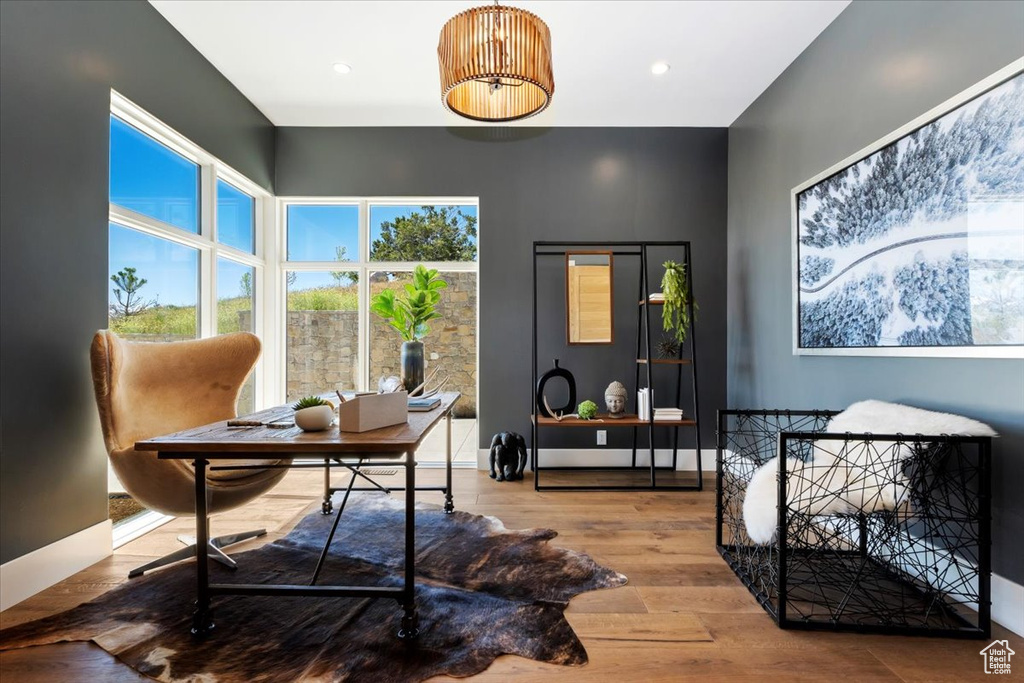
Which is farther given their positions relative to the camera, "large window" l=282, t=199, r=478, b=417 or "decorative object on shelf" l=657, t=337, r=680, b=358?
"large window" l=282, t=199, r=478, b=417

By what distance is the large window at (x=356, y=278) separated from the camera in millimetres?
4113

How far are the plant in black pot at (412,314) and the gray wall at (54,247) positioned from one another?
1334mm

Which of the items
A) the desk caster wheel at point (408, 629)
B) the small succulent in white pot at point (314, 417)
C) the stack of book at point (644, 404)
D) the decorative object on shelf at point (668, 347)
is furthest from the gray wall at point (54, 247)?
the decorative object on shelf at point (668, 347)

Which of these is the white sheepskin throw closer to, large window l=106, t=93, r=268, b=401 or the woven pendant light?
the woven pendant light

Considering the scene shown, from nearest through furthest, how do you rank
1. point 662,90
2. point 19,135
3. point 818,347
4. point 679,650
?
1. point 679,650
2. point 19,135
3. point 818,347
4. point 662,90

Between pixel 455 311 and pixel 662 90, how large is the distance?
2.31 metres

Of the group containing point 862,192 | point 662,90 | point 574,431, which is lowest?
point 574,431

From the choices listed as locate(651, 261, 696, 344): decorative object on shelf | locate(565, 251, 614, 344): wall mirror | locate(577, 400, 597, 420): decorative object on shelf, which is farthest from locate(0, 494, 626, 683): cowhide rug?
locate(651, 261, 696, 344): decorative object on shelf

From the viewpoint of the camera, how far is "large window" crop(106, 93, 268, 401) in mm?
2561

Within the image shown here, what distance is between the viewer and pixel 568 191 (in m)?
4.00

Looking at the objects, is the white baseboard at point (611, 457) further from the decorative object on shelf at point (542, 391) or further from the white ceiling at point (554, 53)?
the white ceiling at point (554, 53)

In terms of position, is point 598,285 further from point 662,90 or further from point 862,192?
point 862,192

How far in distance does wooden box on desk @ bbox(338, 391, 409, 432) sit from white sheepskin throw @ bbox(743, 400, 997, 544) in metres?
1.43

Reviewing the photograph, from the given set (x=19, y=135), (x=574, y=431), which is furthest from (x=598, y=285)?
(x=19, y=135)
